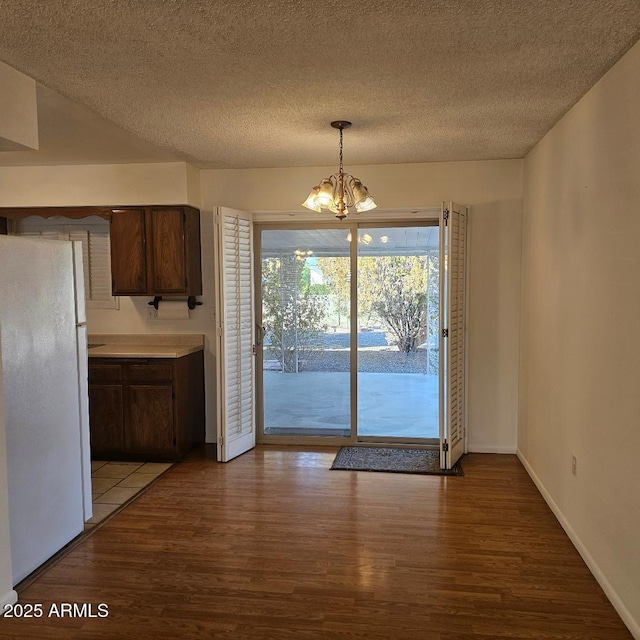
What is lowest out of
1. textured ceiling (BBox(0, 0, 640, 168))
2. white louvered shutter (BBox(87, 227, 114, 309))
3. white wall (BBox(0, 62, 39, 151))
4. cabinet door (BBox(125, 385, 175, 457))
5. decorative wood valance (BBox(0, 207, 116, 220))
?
cabinet door (BBox(125, 385, 175, 457))

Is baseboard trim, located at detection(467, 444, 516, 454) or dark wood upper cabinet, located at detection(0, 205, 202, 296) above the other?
dark wood upper cabinet, located at detection(0, 205, 202, 296)

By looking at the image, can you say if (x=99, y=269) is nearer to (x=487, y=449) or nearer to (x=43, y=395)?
(x=43, y=395)

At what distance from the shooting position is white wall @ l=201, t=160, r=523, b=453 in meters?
4.75

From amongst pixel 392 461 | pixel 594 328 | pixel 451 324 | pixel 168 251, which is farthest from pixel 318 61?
pixel 392 461

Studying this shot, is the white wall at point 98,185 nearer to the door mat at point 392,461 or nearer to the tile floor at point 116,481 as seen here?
the tile floor at point 116,481

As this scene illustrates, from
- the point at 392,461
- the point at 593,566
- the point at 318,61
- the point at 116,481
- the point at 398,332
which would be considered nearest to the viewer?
the point at 318,61

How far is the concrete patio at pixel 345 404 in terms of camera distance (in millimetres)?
5102

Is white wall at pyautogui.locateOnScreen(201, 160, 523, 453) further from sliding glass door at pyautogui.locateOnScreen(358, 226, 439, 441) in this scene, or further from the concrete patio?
the concrete patio

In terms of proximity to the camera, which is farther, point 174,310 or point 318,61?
point 174,310

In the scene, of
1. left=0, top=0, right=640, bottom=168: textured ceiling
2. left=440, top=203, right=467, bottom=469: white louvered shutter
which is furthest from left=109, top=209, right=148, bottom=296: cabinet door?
left=440, top=203, right=467, bottom=469: white louvered shutter

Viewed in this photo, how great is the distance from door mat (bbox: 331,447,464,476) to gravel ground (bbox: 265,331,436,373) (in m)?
0.71

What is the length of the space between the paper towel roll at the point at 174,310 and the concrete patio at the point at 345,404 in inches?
36.1

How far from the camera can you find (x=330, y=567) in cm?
292

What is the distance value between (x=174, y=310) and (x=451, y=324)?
2448mm
